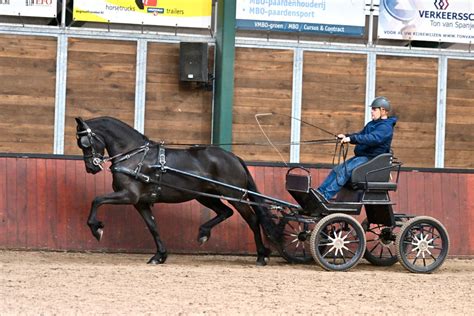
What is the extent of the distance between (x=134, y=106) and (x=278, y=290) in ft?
18.5

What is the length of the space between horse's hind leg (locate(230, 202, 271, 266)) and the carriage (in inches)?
0.5

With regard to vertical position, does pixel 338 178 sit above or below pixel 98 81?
below

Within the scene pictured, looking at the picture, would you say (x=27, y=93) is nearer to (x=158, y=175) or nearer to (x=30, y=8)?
(x=30, y=8)

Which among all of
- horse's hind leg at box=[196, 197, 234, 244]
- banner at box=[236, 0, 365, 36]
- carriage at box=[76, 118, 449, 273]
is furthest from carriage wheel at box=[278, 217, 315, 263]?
banner at box=[236, 0, 365, 36]

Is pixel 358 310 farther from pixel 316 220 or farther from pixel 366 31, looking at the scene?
pixel 366 31

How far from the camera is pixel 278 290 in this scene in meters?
9.41

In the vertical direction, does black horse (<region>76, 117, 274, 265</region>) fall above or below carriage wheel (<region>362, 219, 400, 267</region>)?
above

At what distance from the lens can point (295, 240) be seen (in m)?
12.1

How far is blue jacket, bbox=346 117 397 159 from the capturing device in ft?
37.7

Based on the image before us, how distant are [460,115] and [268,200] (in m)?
4.59

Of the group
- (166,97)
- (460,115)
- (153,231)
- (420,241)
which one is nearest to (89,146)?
(153,231)

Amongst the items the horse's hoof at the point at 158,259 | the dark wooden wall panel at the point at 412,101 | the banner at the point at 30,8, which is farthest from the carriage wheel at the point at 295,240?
the banner at the point at 30,8

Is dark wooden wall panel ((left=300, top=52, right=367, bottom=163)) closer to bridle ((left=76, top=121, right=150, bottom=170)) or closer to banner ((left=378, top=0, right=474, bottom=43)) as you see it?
banner ((left=378, top=0, right=474, bottom=43))

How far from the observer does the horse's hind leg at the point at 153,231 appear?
38.9ft
